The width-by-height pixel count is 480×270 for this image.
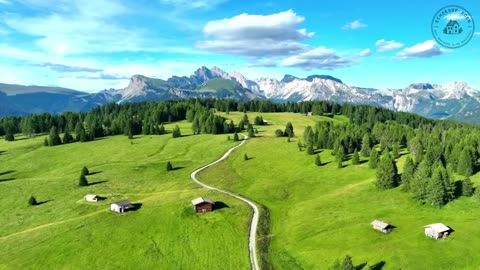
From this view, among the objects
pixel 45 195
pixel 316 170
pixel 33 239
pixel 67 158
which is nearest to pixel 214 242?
pixel 33 239

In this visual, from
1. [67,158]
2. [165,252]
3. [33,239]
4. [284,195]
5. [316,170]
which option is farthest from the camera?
[67,158]

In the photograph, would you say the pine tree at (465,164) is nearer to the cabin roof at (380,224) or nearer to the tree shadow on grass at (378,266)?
the cabin roof at (380,224)

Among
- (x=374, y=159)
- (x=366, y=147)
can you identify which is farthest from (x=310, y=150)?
(x=374, y=159)

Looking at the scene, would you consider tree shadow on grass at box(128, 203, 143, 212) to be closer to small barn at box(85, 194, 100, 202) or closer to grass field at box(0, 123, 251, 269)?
grass field at box(0, 123, 251, 269)

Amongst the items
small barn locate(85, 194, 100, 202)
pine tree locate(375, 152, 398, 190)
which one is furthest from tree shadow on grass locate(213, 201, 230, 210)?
pine tree locate(375, 152, 398, 190)

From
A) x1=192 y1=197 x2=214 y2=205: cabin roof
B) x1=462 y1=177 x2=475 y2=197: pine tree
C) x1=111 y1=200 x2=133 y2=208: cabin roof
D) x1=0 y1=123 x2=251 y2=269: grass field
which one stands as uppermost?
x1=462 y1=177 x2=475 y2=197: pine tree

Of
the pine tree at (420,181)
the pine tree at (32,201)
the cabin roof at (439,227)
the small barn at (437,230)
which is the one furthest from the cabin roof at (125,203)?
the pine tree at (420,181)

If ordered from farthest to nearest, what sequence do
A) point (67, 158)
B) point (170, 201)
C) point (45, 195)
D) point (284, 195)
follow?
point (67, 158)
point (45, 195)
point (284, 195)
point (170, 201)

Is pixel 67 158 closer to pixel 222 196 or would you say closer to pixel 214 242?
pixel 222 196
